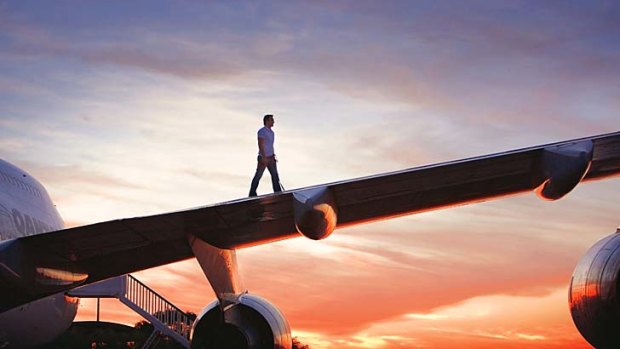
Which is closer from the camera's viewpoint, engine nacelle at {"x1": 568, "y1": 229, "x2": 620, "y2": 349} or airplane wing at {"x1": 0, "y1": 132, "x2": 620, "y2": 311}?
airplane wing at {"x1": 0, "y1": 132, "x2": 620, "y2": 311}

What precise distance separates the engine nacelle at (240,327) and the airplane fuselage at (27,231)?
306cm

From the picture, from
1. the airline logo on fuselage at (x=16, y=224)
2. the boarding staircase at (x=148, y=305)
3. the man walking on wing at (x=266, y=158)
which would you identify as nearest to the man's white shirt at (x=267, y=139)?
the man walking on wing at (x=266, y=158)

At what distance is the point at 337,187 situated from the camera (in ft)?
43.8

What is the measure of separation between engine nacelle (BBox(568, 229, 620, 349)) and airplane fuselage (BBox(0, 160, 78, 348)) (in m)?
8.09

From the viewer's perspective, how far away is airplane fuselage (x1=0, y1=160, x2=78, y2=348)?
1772 centimetres

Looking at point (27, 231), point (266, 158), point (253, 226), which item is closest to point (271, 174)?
point (266, 158)

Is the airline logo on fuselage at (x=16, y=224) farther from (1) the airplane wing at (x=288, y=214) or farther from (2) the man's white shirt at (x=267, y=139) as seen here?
(2) the man's white shirt at (x=267, y=139)

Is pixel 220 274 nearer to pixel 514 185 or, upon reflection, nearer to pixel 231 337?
pixel 231 337

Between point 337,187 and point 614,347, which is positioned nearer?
point 337,187

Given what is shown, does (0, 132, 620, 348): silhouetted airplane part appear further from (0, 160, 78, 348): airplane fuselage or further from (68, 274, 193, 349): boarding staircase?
(68, 274, 193, 349): boarding staircase

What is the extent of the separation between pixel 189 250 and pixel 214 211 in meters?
2.26

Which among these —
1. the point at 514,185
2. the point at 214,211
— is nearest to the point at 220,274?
the point at 214,211

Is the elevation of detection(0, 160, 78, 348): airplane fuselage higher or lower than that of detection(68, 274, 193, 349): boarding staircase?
lower

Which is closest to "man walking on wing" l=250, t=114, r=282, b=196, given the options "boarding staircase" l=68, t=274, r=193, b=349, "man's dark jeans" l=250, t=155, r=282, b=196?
"man's dark jeans" l=250, t=155, r=282, b=196
